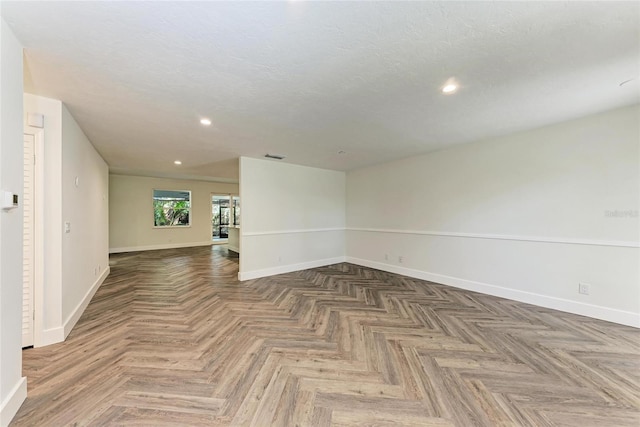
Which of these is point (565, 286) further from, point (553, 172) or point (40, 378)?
point (40, 378)

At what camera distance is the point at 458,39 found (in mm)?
1604

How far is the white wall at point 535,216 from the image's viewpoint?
2801mm

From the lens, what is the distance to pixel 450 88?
2221 mm

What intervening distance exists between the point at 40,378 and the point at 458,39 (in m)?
3.98

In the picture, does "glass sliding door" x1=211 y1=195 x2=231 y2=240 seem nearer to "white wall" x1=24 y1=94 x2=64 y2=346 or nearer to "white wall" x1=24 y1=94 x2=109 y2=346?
"white wall" x1=24 y1=94 x2=109 y2=346

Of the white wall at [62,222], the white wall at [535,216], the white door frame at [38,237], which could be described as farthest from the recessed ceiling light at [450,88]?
the white door frame at [38,237]

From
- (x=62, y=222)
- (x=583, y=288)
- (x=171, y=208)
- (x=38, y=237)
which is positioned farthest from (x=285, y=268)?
(x=171, y=208)

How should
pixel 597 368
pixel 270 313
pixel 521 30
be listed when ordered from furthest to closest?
pixel 270 313 → pixel 597 368 → pixel 521 30

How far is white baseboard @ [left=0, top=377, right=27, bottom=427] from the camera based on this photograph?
145cm

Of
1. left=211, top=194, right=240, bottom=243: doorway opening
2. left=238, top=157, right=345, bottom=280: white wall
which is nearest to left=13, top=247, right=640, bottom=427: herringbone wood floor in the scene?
left=238, top=157, right=345, bottom=280: white wall

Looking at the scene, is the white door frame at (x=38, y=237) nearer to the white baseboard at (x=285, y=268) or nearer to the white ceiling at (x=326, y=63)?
the white ceiling at (x=326, y=63)

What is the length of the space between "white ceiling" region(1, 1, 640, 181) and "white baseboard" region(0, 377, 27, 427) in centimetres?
230

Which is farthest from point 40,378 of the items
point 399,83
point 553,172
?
point 553,172

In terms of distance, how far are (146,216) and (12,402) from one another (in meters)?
7.83
